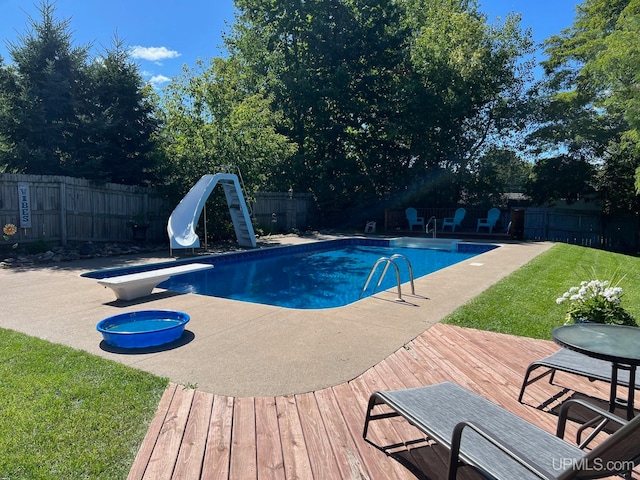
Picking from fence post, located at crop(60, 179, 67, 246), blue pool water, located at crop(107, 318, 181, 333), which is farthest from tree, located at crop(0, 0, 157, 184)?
blue pool water, located at crop(107, 318, 181, 333)

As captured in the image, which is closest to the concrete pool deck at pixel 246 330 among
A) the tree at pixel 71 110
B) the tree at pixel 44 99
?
the tree at pixel 44 99

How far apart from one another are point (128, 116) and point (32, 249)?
5.11m

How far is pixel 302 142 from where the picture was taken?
19781 millimetres

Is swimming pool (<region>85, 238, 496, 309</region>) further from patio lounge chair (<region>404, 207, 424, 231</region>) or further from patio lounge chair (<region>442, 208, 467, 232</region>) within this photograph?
patio lounge chair (<region>404, 207, 424, 231</region>)

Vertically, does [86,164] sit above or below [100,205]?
above

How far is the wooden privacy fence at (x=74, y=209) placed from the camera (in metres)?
10.1

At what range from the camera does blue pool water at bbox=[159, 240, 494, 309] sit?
26.2ft

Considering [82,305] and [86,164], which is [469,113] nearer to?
[86,164]

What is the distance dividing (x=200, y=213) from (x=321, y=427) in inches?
374

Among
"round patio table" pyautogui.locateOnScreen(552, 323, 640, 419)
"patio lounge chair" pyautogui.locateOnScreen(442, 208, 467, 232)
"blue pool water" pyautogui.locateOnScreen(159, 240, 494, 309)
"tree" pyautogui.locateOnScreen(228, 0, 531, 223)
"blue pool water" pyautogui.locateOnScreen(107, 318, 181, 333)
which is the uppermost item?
"tree" pyautogui.locateOnScreen(228, 0, 531, 223)

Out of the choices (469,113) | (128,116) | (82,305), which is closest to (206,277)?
(82,305)

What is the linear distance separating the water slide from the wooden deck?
7758mm

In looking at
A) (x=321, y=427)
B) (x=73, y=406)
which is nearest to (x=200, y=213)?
(x=73, y=406)

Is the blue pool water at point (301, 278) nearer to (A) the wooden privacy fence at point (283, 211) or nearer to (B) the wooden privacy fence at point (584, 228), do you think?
(A) the wooden privacy fence at point (283, 211)
